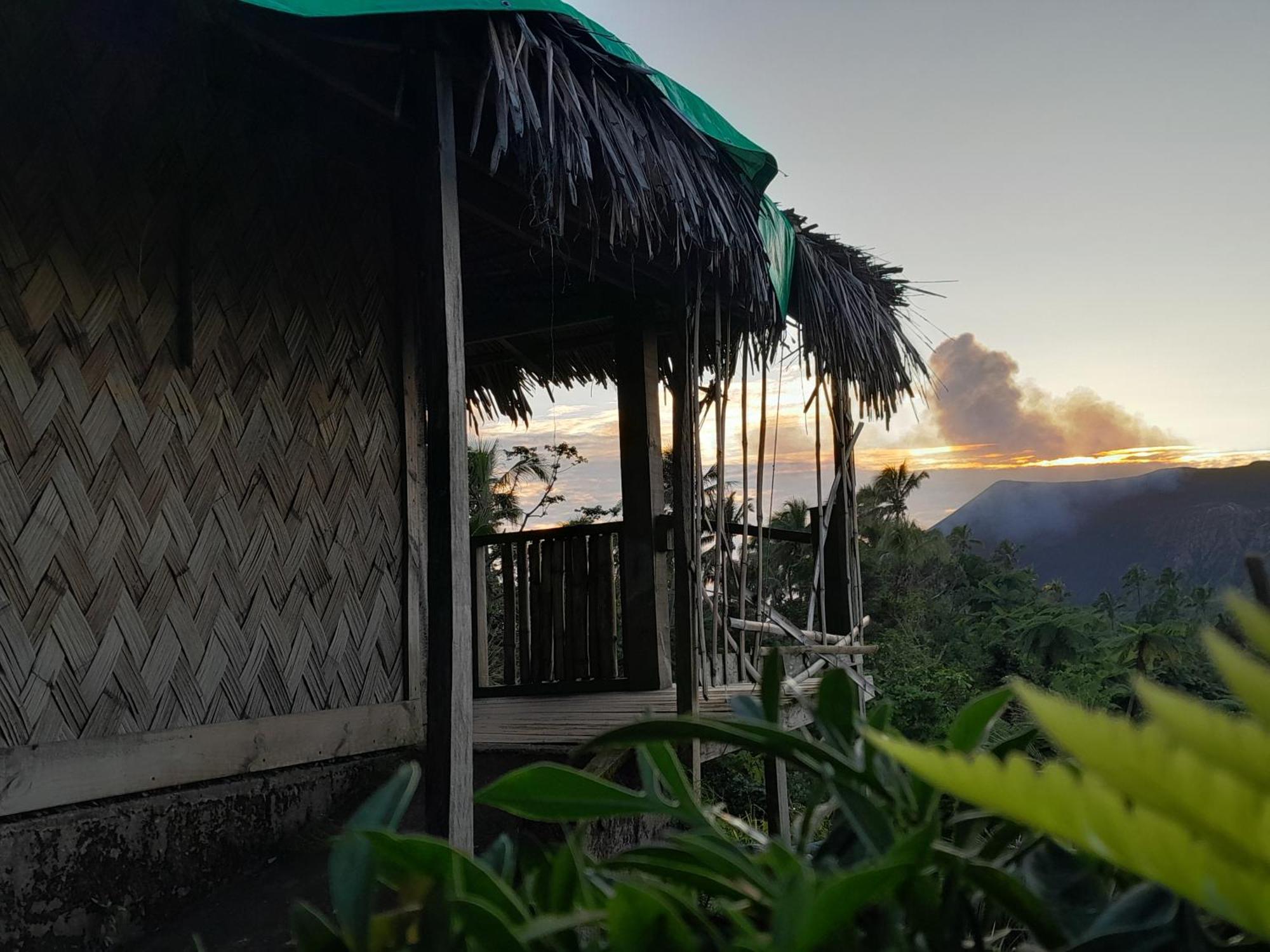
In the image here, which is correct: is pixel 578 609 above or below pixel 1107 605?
above

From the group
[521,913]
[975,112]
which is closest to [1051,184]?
[975,112]

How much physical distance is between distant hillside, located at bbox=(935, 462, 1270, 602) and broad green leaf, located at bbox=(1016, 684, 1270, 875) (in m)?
56.6

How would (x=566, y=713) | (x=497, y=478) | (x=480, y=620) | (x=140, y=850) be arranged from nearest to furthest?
(x=140, y=850), (x=566, y=713), (x=480, y=620), (x=497, y=478)

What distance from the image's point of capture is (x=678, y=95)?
368cm

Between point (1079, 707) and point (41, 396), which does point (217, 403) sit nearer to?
point (41, 396)

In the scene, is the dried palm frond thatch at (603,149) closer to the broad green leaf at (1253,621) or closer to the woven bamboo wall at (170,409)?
the woven bamboo wall at (170,409)

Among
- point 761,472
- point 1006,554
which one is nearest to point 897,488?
point 1006,554

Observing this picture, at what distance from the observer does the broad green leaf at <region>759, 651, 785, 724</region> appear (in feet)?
1.20

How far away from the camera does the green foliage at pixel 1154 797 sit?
15cm

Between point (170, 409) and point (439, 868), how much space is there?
3384 millimetres

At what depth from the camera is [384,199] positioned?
14.1 ft

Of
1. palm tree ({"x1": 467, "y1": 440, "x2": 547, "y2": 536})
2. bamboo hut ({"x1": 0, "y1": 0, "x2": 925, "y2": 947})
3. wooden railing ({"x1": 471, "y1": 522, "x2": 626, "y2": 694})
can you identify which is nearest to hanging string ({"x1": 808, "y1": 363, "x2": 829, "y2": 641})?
bamboo hut ({"x1": 0, "y1": 0, "x2": 925, "y2": 947})

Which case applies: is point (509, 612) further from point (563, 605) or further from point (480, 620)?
point (563, 605)

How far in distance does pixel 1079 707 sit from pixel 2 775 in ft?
10.4
